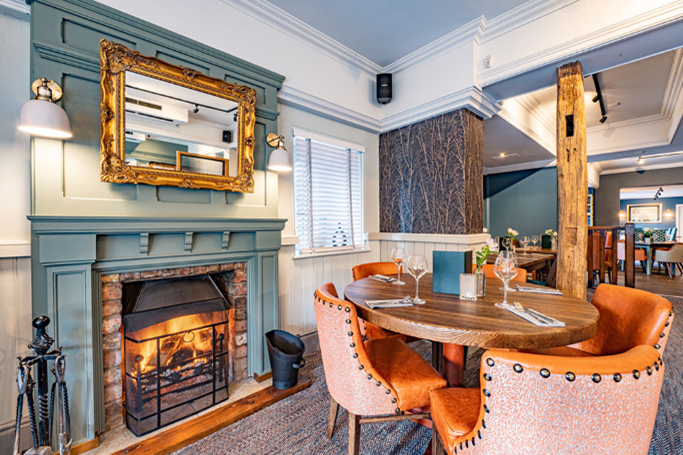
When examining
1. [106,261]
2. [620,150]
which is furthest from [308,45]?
[620,150]

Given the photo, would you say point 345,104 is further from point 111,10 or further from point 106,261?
point 106,261

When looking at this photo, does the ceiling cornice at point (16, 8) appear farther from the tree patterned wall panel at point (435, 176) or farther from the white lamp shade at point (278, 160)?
the tree patterned wall panel at point (435, 176)

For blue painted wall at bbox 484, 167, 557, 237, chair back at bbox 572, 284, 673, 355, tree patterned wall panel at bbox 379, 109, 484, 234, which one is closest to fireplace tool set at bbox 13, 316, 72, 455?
chair back at bbox 572, 284, 673, 355

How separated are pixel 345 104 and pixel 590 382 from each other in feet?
10.1

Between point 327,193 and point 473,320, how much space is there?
2.21 metres

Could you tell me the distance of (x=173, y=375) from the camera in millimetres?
1966

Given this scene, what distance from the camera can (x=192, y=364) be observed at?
6.70 feet

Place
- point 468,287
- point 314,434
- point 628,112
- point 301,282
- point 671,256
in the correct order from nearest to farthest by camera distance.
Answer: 1. point 468,287
2. point 314,434
3. point 301,282
4. point 628,112
5. point 671,256

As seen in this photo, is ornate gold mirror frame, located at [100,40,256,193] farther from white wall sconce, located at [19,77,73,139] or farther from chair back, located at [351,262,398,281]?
chair back, located at [351,262,398,281]

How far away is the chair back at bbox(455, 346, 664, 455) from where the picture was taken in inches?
30.1

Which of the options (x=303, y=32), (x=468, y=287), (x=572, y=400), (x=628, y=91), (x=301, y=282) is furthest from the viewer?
(x=628, y=91)

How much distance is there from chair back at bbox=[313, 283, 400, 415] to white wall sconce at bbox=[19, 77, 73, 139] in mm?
1596

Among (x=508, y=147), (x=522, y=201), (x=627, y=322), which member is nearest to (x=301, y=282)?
(x=627, y=322)

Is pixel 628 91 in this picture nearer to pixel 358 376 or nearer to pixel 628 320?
pixel 628 320
